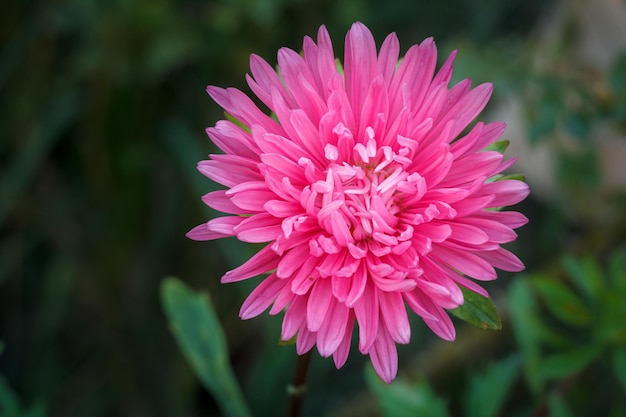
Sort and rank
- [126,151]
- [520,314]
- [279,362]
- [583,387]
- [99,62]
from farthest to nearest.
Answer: [126,151], [99,62], [279,362], [583,387], [520,314]

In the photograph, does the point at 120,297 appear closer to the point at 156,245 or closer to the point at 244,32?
the point at 156,245

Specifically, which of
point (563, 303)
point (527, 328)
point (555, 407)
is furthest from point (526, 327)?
point (555, 407)

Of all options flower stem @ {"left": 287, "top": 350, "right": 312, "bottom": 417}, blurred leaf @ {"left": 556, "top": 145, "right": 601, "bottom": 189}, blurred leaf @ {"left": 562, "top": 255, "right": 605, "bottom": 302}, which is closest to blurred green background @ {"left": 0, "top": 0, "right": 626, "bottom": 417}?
blurred leaf @ {"left": 556, "top": 145, "right": 601, "bottom": 189}

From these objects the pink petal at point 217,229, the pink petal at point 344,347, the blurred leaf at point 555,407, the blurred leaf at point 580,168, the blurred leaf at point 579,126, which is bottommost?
the blurred leaf at point 555,407

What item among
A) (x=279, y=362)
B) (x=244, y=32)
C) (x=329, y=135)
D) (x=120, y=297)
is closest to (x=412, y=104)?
(x=329, y=135)

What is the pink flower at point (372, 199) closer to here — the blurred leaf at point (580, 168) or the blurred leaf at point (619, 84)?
the blurred leaf at point (619, 84)

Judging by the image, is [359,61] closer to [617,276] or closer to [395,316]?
[395,316]

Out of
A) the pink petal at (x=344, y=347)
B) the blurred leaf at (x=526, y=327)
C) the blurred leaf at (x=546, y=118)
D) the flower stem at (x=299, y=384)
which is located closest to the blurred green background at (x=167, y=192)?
the blurred leaf at (x=546, y=118)
